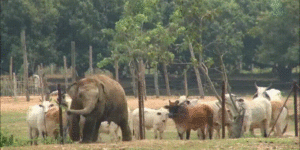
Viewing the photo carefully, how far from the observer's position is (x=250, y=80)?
6419 centimetres

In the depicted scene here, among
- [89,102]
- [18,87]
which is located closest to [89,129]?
[89,102]

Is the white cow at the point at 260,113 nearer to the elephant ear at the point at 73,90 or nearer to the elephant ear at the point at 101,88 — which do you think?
→ the elephant ear at the point at 101,88

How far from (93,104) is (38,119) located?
3.73 m

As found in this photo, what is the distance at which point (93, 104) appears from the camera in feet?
53.5

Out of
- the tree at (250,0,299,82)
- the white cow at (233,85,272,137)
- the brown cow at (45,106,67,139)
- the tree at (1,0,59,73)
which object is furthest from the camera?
the tree at (1,0,59,73)

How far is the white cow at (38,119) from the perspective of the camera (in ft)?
63.6

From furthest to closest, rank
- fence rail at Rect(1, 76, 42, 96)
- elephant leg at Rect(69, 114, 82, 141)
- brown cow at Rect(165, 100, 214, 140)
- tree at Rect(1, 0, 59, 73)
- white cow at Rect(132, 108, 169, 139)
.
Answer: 1. tree at Rect(1, 0, 59, 73)
2. fence rail at Rect(1, 76, 42, 96)
3. white cow at Rect(132, 108, 169, 139)
4. brown cow at Rect(165, 100, 214, 140)
5. elephant leg at Rect(69, 114, 82, 141)

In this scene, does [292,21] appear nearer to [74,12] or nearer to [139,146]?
[74,12]

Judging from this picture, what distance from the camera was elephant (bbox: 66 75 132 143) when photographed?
1642cm

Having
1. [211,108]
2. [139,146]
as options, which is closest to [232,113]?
[211,108]

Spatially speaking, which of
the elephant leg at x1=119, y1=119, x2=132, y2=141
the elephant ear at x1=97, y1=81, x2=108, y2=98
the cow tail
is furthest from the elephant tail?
the cow tail

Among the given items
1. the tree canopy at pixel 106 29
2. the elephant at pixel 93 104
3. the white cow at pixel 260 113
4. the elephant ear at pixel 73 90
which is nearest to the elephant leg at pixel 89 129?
the elephant at pixel 93 104

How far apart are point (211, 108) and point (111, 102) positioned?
13.8 ft

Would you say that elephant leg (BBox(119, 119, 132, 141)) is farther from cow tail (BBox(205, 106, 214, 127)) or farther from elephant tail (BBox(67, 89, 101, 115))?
cow tail (BBox(205, 106, 214, 127))
